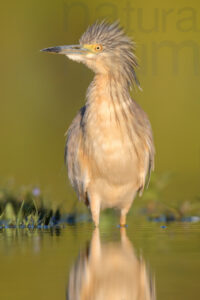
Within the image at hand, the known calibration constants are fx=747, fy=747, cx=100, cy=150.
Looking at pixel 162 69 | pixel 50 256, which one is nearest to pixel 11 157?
pixel 162 69

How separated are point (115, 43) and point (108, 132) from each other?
975 millimetres

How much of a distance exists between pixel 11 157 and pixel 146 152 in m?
7.00

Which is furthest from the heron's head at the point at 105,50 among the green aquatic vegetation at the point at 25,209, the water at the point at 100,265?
the water at the point at 100,265

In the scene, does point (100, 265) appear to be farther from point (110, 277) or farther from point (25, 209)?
point (25, 209)

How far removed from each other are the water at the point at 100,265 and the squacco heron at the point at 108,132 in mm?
1018

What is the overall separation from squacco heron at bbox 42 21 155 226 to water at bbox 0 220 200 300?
3.34 feet

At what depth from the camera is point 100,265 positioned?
3904 millimetres

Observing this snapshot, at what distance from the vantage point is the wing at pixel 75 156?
6.97 m

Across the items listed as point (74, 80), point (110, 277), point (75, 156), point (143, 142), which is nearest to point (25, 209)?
point (75, 156)

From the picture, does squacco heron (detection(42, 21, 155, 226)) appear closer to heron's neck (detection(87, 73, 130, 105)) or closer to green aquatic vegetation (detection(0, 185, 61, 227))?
heron's neck (detection(87, 73, 130, 105))

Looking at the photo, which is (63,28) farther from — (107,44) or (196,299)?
(196,299)

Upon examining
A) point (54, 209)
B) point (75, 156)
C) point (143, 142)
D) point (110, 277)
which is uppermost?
point (143, 142)

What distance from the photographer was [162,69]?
1517 cm

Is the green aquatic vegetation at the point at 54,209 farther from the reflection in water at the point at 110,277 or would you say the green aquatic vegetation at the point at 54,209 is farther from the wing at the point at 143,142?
the reflection in water at the point at 110,277
